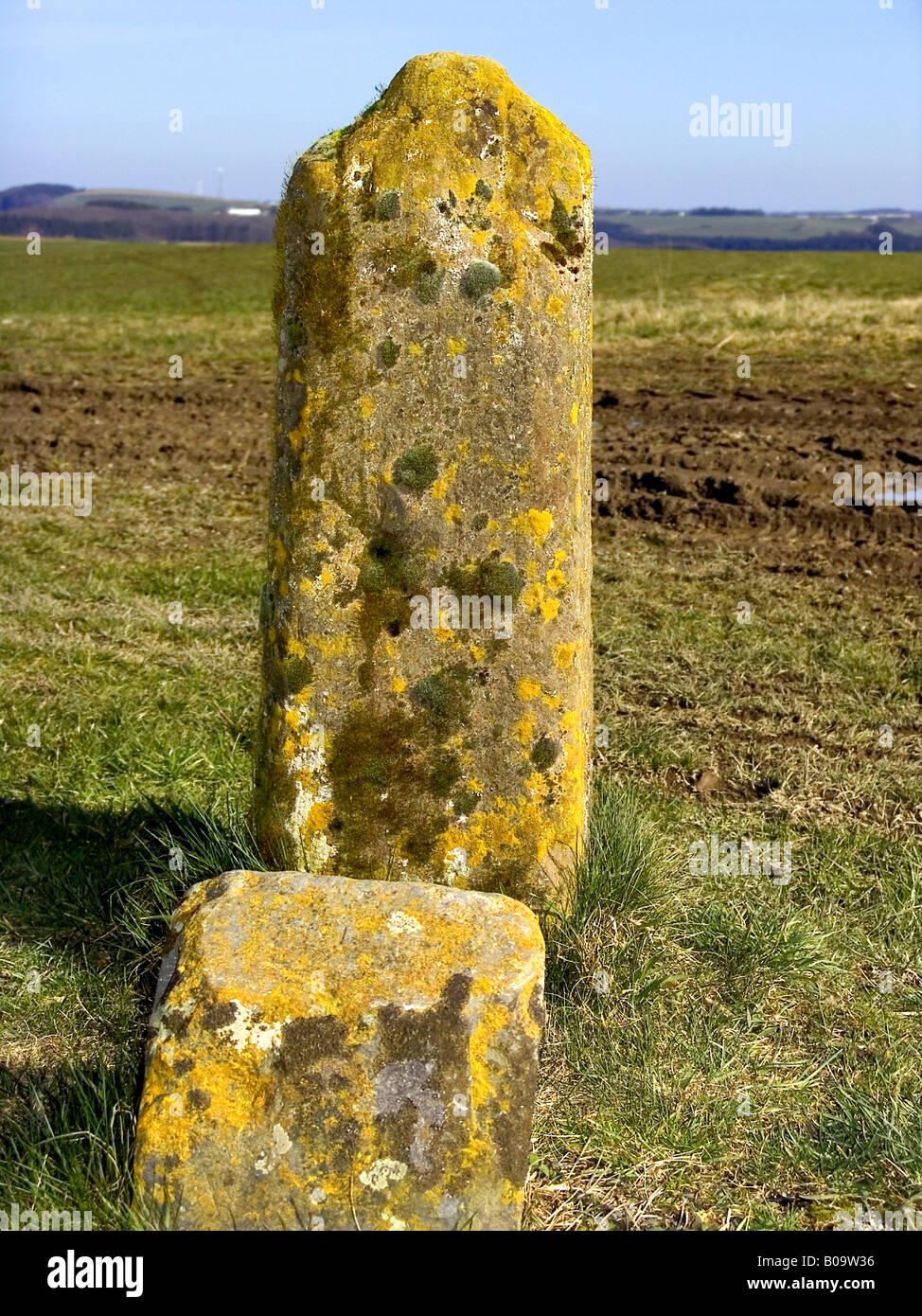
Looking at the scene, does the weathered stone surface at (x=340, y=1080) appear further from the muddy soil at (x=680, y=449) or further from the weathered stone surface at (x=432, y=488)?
the muddy soil at (x=680, y=449)

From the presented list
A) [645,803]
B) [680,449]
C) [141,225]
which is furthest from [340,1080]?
[141,225]

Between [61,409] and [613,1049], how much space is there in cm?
1226

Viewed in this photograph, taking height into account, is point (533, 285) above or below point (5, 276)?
below

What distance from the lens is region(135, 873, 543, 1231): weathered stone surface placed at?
2658 mm

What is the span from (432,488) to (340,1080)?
1.68 m

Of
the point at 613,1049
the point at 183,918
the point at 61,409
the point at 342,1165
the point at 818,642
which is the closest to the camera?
the point at 342,1165

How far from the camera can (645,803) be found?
193 inches

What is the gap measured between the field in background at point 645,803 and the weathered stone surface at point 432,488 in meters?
0.42

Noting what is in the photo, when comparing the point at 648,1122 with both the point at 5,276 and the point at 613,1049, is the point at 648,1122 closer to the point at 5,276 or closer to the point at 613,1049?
the point at 613,1049

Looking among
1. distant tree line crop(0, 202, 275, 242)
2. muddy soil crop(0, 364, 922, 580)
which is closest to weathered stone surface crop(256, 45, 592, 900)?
muddy soil crop(0, 364, 922, 580)

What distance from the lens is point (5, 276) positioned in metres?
40.5

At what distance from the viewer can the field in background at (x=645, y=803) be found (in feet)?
10.2

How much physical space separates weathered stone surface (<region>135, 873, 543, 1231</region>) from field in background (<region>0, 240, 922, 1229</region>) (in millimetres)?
283
